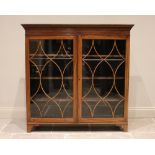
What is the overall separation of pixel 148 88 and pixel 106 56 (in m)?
1.01

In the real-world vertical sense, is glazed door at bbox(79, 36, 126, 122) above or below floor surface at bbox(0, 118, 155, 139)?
above

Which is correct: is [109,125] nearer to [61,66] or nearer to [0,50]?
[61,66]

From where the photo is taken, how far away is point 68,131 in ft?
9.98

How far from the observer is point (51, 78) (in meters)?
2.94

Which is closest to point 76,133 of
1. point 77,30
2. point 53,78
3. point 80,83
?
point 80,83

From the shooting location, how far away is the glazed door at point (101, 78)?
2.88 metres

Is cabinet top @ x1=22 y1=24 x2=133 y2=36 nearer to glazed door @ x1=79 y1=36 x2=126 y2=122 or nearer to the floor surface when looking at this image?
glazed door @ x1=79 y1=36 x2=126 y2=122

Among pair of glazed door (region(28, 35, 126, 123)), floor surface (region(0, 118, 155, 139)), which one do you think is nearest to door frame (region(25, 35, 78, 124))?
pair of glazed door (region(28, 35, 126, 123))

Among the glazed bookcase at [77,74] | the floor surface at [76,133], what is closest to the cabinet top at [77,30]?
the glazed bookcase at [77,74]

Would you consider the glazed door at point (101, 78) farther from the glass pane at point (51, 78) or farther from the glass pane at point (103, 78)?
the glass pane at point (51, 78)

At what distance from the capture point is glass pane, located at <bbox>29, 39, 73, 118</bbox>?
288 cm

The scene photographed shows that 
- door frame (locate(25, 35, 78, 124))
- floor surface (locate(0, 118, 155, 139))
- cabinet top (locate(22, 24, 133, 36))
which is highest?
cabinet top (locate(22, 24, 133, 36))

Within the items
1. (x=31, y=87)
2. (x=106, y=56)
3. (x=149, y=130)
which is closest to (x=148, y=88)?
(x=149, y=130)
